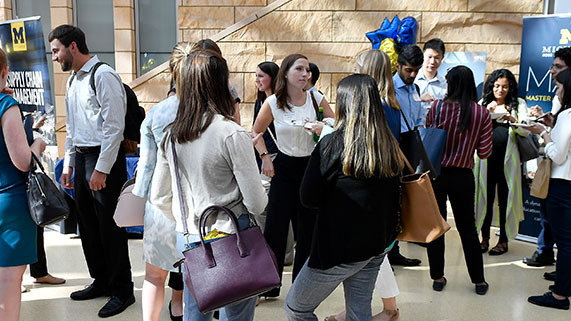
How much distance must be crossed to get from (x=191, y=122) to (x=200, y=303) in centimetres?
67

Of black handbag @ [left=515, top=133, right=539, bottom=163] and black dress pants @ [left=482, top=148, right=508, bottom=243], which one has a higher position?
black handbag @ [left=515, top=133, right=539, bottom=163]

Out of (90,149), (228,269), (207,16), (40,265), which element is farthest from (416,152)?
(207,16)

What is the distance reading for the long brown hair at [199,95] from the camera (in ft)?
6.18

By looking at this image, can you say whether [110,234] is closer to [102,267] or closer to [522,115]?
[102,267]

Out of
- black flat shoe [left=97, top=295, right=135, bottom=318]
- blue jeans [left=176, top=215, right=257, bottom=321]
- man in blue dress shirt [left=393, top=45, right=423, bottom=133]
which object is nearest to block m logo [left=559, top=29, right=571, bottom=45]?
man in blue dress shirt [left=393, top=45, right=423, bottom=133]

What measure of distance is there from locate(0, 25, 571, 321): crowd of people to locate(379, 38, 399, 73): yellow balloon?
0.34 m

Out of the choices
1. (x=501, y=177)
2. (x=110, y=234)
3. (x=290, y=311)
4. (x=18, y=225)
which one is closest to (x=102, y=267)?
(x=110, y=234)

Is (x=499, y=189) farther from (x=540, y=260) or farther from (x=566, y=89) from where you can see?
(x=566, y=89)

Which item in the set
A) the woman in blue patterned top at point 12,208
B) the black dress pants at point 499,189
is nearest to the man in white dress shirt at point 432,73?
the black dress pants at point 499,189

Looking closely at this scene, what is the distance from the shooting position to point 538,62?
16.4ft

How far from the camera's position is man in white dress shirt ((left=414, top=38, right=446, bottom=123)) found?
4.67 metres

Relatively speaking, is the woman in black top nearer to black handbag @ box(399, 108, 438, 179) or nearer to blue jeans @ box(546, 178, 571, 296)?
black handbag @ box(399, 108, 438, 179)

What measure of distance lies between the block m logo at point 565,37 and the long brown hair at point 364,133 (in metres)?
3.63

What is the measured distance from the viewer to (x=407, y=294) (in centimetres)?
374
